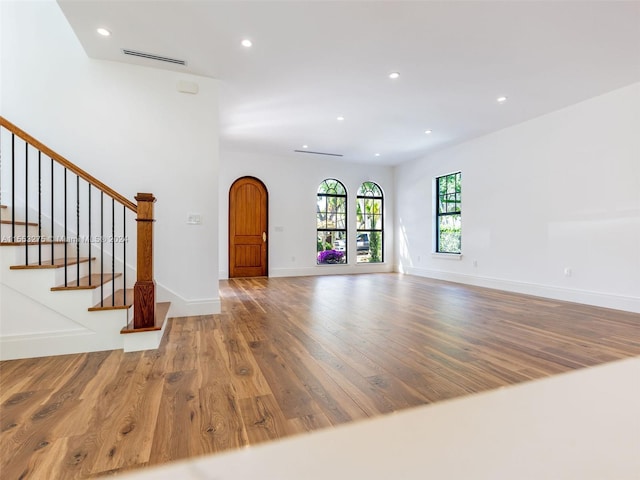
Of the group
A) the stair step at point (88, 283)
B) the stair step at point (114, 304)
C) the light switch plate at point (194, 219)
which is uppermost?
the light switch plate at point (194, 219)

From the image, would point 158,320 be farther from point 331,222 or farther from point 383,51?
point 331,222

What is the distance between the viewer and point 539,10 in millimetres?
2732

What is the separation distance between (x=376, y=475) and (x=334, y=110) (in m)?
4.70

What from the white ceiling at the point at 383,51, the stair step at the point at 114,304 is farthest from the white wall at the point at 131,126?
the stair step at the point at 114,304

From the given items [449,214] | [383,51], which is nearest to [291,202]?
[449,214]

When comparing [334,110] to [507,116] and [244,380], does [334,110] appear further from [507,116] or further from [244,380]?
[244,380]

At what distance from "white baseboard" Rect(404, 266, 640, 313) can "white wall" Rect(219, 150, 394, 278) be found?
277 cm

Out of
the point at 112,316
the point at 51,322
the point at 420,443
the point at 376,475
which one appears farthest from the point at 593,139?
the point at 51,322

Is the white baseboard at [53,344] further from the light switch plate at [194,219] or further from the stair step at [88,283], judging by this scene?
the light switch plate at [194,219]

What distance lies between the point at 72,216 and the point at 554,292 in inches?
259

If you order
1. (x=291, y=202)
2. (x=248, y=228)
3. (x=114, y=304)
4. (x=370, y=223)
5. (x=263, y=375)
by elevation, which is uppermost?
(x=291, y=202)

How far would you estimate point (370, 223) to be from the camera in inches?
347

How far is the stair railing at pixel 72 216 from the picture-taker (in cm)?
275

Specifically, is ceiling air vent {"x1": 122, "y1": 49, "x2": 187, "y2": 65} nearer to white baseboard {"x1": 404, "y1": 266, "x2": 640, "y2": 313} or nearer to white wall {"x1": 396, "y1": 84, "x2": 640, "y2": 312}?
white wall {"x1": 396, "y1": 84, "x2": 640, "y2": 312}
